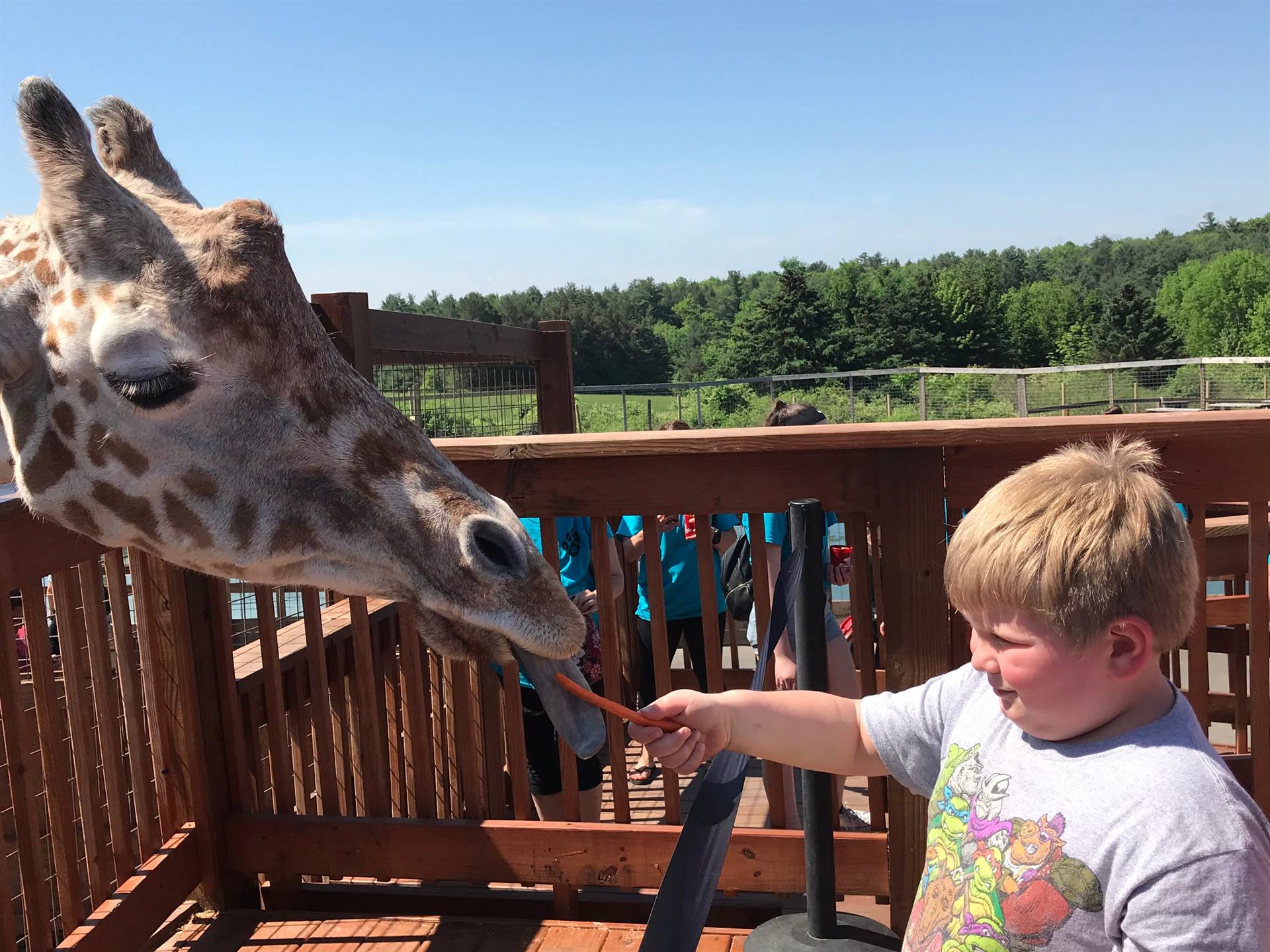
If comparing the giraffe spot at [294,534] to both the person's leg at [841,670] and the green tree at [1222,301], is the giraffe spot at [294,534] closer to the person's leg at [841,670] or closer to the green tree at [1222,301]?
the person's leg at [841,670]

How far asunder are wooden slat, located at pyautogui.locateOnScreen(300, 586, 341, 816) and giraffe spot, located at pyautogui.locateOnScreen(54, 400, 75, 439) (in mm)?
1167

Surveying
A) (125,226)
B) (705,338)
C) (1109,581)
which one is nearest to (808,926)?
(1109,581)

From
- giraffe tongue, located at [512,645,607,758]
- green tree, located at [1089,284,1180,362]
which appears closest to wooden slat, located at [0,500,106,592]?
giraffe tongue, located at [512,645,607,758]

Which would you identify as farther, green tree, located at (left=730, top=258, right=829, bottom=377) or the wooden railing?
green tree, located at (left=730, top=258, right=829, bottom=377)

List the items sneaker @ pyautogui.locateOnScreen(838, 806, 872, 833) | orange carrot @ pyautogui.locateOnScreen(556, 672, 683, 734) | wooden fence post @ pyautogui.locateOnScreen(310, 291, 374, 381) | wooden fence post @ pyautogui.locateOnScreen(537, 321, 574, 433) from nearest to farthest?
orange carrot @ pyautogui.locateOnScreen(556, 672, 683, 734)
wooden fence post @ pyautogui.locateOnScreen(310, 291, 374, 381)
sneaker @ pyautogui.locateOnScreen(838, 806, 872, 833)
wooden fence post @ pyautogui.locateOnScreen(537, 321, 574, 433)

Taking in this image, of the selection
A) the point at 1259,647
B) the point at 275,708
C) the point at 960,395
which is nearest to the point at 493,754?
the point at 275,708

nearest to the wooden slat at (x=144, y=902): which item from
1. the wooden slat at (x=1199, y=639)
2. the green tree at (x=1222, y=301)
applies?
the wooden slat at (x=1199, y=639)

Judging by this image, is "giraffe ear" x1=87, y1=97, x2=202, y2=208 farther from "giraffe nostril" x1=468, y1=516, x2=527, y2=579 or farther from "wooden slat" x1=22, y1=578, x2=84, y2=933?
"giraffe nostril" x1=468, y1=516, x2=527, y2=579

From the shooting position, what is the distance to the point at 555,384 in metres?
5.69

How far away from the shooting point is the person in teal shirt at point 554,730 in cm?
370

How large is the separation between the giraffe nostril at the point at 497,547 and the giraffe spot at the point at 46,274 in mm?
984

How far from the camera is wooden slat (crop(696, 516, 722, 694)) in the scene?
2.69m

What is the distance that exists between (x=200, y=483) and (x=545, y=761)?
7.35 feet

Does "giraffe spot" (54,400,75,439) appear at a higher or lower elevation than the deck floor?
higher
